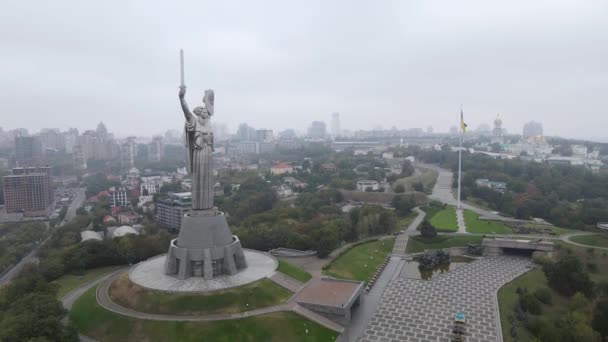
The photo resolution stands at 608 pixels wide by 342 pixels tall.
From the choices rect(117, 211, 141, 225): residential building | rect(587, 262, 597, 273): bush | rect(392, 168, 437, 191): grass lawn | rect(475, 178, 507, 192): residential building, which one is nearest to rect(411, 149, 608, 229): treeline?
rect(475, 178, 507, 192): residential building

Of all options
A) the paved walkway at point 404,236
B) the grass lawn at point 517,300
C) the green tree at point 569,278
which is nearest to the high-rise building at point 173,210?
the paved walkway at point 404,236

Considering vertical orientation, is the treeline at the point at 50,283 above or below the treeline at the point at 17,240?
above

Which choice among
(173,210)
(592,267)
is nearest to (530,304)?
(592,267)

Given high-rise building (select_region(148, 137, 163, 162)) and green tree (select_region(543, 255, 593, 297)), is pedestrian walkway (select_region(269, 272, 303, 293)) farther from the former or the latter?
high-rise building (select_region(148, 137, 163, 162))

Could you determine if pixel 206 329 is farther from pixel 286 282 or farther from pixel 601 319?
pixel 601 319

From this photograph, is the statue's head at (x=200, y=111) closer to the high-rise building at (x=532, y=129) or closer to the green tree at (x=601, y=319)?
the green tree at (x=601, y=319)
